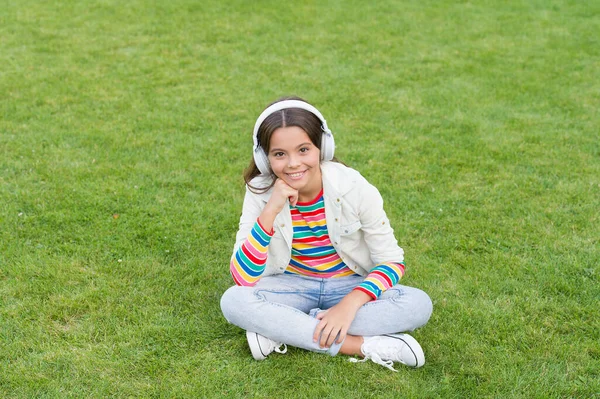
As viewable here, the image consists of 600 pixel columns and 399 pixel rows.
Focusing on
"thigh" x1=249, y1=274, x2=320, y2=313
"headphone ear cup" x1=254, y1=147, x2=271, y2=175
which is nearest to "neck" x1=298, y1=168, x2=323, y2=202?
"headphone ear cup" x1=254, y1=147, x2=271, y2=175

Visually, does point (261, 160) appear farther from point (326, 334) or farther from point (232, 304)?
point (326, 334)

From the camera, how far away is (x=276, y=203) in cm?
338

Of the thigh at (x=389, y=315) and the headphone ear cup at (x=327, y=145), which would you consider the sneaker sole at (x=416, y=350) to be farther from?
the headphone ear cup at (x=327, y=145)

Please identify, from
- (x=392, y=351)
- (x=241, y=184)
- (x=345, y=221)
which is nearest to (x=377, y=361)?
(x=392, y=351)

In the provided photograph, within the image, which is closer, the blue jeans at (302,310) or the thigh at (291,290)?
the blue jeans at (302,310)

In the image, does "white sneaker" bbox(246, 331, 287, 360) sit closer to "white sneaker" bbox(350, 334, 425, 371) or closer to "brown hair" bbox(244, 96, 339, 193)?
"white sneaker" bbox(350, 334, 425, 371)

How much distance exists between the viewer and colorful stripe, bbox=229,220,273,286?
3414 millimetres

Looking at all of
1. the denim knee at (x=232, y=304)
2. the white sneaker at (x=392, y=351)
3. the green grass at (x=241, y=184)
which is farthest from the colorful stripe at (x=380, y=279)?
the denim knee at (x=232, y=304)

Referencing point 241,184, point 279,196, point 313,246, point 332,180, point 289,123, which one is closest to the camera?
point 289,123

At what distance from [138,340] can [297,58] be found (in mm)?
5606

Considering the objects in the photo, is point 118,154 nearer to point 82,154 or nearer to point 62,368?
point 82,154

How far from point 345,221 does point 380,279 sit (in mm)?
352

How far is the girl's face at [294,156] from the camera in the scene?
10.8 ft

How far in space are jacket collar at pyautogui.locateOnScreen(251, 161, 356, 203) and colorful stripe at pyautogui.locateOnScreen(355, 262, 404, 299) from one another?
0.46m
